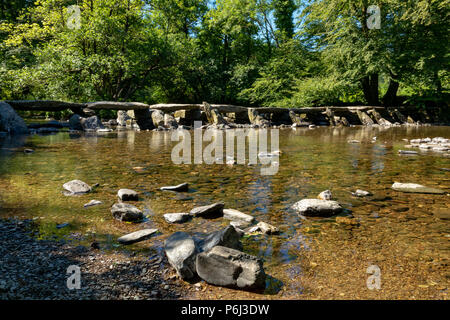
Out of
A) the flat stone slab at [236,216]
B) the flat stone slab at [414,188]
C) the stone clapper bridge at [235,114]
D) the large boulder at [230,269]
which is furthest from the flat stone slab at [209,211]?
the stone clapper bridge at [235,114]

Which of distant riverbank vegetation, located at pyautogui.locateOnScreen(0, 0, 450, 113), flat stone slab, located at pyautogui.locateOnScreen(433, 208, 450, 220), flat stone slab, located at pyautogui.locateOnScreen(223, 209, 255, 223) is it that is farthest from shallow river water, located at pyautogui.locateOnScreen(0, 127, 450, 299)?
distant riverbank vegetation, located at pyautogui.locateOnScreen(0, 0, 450, 113)

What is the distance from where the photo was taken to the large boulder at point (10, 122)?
10.3 m

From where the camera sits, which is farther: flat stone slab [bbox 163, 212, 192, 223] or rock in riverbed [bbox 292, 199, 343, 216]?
rock in riverbed [bbox 292, 199, 343, 216]

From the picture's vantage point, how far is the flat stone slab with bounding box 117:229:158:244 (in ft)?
6.88

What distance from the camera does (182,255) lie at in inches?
68.8

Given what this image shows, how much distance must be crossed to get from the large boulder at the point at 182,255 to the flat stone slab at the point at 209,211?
68 centimetres

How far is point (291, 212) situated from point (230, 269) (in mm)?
1301

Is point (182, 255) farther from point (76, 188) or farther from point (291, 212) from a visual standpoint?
point (76, 188)

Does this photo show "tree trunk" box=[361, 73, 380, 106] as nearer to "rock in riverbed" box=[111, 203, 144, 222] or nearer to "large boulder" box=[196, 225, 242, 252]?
"rock in riverbed" box=[111, 203, 144, 222]

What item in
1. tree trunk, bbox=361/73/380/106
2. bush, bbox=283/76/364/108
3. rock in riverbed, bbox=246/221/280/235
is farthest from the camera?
tree trunk, bbox=361/73/380/106

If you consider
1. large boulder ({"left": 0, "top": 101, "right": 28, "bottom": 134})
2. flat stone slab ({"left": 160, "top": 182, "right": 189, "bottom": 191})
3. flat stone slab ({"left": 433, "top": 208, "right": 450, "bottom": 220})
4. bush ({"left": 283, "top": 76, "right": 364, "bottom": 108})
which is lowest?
flat stone slab ({"left": 433, "top": 208, "right": 450, "bottom": 220})

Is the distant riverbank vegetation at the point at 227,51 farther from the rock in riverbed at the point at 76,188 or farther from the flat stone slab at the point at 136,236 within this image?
the flat stone slab at the point at 136,236

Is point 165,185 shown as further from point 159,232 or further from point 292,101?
point 292,101

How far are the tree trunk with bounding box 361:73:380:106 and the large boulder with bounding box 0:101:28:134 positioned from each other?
21153mm
